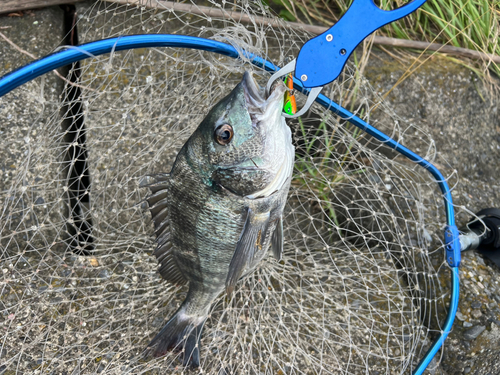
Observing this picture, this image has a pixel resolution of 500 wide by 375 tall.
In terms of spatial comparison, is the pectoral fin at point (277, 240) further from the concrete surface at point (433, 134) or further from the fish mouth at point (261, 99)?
the concrete surface at point (433, 134)

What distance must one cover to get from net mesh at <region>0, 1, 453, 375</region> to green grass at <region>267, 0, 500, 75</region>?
1.84ft

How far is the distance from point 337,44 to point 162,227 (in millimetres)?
1109

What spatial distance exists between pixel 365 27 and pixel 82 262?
6.49 feet

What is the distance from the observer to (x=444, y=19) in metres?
2.89

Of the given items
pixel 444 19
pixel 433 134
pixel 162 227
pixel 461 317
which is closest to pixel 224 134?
pixel 162 227

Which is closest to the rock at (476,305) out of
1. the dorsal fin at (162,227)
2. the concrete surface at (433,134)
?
the concrete surface at (433,134)

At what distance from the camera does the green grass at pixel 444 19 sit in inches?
109

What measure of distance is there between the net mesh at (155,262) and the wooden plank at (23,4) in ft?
0.66

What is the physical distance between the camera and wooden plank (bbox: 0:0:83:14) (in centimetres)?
241

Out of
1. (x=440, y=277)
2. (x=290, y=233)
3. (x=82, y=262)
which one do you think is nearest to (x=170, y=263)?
(x=82, y=262)

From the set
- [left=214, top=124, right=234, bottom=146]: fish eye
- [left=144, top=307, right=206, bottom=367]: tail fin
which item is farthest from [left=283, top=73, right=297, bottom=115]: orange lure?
[left=144, top=307, right=206, bottom=367]: tail fin

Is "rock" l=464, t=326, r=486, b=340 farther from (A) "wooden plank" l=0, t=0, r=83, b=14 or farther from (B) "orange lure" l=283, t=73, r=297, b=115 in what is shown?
(A) "wooden plank" l=0, t=0, r=83, b=14

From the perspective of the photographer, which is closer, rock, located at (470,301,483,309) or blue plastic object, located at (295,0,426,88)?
blue plastic object, located at (295,0,426,88)

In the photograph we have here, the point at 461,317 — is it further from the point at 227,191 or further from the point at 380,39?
the point at 380,39
